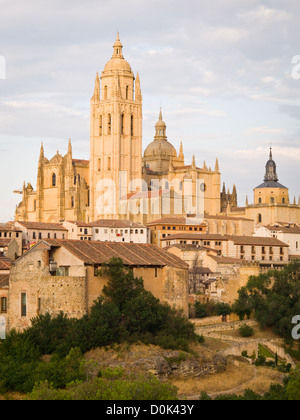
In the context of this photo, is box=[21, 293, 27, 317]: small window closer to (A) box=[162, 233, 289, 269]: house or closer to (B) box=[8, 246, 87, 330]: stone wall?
(B) box=[8, 246, 87, 330]: stone wall

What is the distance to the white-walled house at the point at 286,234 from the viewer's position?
273ft

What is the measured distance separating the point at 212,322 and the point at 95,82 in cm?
5691

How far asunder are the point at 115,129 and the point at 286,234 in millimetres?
29115

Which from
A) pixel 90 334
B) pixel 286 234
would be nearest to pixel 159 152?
pixel 286 234

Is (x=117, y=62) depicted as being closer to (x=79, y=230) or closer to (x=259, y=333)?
(x=79, y=230)

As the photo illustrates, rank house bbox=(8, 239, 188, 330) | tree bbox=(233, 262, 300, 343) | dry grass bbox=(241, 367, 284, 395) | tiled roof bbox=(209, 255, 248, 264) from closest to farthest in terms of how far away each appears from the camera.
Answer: dry grass bbox=(241, 367, 284, 395)
house bbox=(8, 239, 188, 330)
tree bbox=(233, 262, 300, 343)
tiled roof bbox=(209, 255, 248, 264)

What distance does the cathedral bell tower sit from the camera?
10525cm

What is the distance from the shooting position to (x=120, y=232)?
84188 mm

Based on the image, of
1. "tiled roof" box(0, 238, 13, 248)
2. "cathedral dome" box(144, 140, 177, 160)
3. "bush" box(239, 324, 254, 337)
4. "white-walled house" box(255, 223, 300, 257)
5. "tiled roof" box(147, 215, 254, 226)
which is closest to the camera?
"bush" box(239, 324, 254, 337)

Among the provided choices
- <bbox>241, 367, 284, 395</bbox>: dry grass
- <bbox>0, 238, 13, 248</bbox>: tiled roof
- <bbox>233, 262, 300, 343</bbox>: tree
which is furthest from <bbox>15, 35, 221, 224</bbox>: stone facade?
<bbox>241, 367, 284, 395</bbox>: dry grass

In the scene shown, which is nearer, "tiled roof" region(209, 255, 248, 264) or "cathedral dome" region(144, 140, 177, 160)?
"tiled roof" region(209, 255, 248, 264)

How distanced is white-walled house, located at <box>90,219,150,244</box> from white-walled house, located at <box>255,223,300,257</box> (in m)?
10.5

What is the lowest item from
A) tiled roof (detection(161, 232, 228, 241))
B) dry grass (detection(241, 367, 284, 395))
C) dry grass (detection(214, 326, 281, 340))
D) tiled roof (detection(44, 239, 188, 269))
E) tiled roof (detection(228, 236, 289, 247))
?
dry grass (detection(241, 367, 284, 395))

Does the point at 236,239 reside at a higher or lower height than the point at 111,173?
lower
